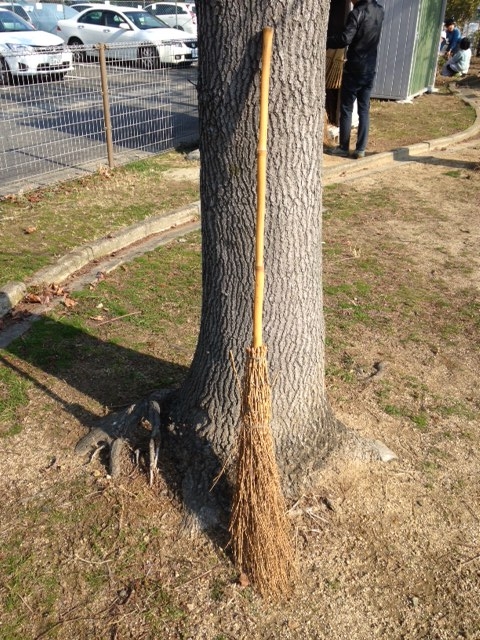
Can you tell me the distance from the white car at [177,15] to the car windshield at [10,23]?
1098 cm

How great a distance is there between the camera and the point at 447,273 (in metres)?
5.72

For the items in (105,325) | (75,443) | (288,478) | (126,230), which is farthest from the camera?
→ (126,230)

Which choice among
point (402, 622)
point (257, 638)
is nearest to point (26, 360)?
point (257, 638)

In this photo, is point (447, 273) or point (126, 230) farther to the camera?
point (126, 230)

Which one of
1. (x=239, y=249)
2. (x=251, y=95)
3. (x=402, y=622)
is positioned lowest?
(x=402, y=622)

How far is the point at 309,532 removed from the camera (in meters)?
2.87

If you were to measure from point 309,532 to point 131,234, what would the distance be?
4141 millimetres

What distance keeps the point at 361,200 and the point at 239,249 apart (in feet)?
17.7

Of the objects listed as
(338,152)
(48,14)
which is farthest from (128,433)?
(48,14)

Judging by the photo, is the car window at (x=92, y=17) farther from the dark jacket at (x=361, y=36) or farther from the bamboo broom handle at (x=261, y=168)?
the bamboo broom handle at (x=261, y=168)

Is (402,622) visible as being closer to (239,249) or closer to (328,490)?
(328,490)

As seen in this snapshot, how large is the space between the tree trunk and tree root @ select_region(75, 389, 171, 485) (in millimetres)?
142

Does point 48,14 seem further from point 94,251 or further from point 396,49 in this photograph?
point 94,251

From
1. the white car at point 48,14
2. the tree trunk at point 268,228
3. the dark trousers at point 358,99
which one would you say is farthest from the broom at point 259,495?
the white car at point 48,14
